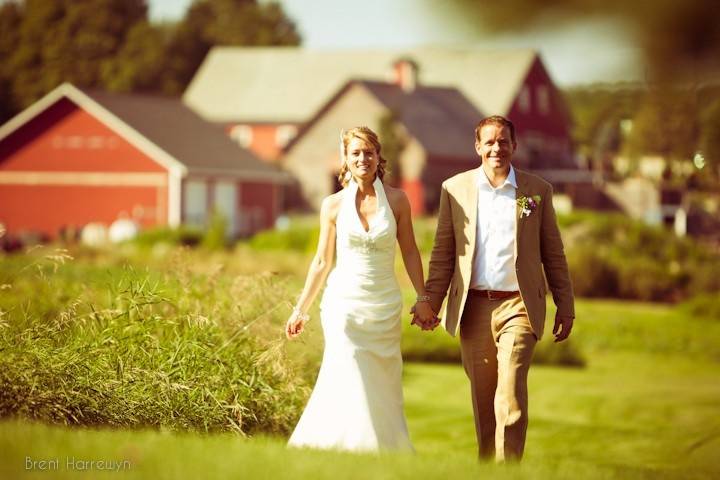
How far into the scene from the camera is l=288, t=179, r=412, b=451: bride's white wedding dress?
21.3 feet

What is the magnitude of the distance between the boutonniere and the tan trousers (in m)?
0.44

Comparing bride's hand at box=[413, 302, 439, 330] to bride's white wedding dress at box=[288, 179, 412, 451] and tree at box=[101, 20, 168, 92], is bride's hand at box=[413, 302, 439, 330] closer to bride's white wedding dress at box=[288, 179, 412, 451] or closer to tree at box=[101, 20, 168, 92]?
bride's white wedding dress at box=[288, 179, 412, 451]

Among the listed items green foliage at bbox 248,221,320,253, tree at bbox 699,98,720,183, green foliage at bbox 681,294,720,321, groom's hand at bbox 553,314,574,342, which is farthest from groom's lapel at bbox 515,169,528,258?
green foliage at bbox 248,221,320,253

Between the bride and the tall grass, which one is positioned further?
the tall grass

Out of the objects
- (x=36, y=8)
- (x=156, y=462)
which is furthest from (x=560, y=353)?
(x=36, y=8)

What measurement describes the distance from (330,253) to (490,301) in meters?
0.91

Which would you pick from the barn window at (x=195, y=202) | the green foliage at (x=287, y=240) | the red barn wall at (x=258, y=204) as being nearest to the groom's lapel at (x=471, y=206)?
the green foliage at (x=287, y=240)

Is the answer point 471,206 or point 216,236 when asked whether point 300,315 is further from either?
point 216,236

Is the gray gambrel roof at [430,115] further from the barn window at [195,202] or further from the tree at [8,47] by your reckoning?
the tree at [8,47]

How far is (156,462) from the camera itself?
172 inches

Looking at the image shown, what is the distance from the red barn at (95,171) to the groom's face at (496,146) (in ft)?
137

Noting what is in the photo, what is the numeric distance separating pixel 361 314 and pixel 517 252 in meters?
0.86

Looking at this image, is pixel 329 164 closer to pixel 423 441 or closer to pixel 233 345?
pixel 423 441

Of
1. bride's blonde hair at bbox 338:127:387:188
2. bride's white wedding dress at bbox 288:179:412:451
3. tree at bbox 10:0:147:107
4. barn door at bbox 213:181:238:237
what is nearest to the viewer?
bride's white wedding dress at bbox 288:179:412:451
